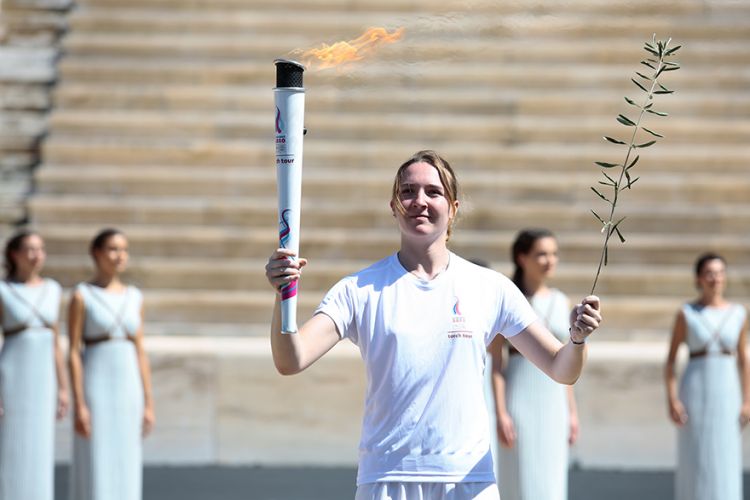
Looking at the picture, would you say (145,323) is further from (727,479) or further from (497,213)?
(727,479)

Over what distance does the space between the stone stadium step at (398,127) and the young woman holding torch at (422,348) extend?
947cm

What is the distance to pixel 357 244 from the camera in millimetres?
12711

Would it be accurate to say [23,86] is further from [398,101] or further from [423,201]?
[423,201]

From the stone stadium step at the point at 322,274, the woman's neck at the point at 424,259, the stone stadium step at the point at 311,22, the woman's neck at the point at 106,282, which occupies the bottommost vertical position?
the woman's neck at the point at 424,259

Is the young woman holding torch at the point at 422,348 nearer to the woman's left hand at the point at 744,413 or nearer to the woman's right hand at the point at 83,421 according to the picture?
the woman's right hand at the point at 83,421

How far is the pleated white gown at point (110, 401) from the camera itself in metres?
8.41

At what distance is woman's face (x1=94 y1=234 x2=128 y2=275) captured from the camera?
8219 millimetres

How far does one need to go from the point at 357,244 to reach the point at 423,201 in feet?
28.4

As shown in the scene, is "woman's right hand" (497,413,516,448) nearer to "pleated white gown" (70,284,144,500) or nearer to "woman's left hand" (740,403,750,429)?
"woman's left hand" (740,403,750,429)

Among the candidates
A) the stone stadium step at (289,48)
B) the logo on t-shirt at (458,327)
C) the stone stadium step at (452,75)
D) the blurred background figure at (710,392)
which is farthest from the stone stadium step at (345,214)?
the logo on t-shirt at (458,327)

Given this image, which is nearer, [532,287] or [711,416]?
[532,287]

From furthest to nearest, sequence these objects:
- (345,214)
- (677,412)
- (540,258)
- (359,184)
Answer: (359,184) < (345,214) < (677,412) < (540,258)

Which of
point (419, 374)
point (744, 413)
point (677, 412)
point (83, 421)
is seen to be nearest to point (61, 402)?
point (83, 421)

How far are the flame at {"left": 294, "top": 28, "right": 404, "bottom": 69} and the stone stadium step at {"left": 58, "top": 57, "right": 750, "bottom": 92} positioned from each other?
9.45 meters
